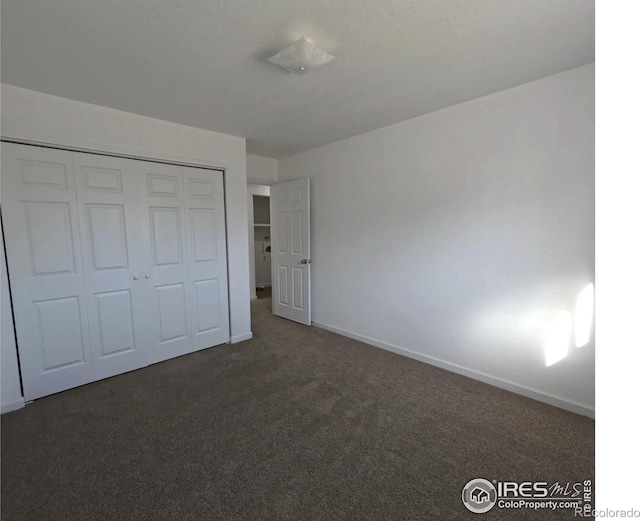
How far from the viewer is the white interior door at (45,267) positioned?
2279 millimetres

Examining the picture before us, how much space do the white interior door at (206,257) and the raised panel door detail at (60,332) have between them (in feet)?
3.21

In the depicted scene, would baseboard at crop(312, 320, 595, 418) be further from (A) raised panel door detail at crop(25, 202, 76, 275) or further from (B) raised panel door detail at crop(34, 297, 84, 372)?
(A) raised panel door detail at crop(25, 202, 76, 275)

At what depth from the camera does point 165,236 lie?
304 cm

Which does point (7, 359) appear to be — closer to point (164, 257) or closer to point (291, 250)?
point (164, 257)

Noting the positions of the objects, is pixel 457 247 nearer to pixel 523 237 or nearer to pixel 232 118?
pixel 523 237

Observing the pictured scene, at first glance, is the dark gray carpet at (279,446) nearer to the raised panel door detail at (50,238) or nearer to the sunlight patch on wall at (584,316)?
the sunlight patch on wall at (584,316)

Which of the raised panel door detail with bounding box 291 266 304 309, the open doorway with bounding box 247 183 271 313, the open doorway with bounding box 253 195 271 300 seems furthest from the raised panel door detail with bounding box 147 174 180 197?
the open doorway with bounding box 253 195 271 300

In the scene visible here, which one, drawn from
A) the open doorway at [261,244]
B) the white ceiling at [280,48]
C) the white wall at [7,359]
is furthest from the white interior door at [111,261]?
the open doorway at [261,244]

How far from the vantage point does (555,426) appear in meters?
2.05

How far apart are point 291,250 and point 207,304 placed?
4.73 feet

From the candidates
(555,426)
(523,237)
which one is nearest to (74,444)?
(555,426)
